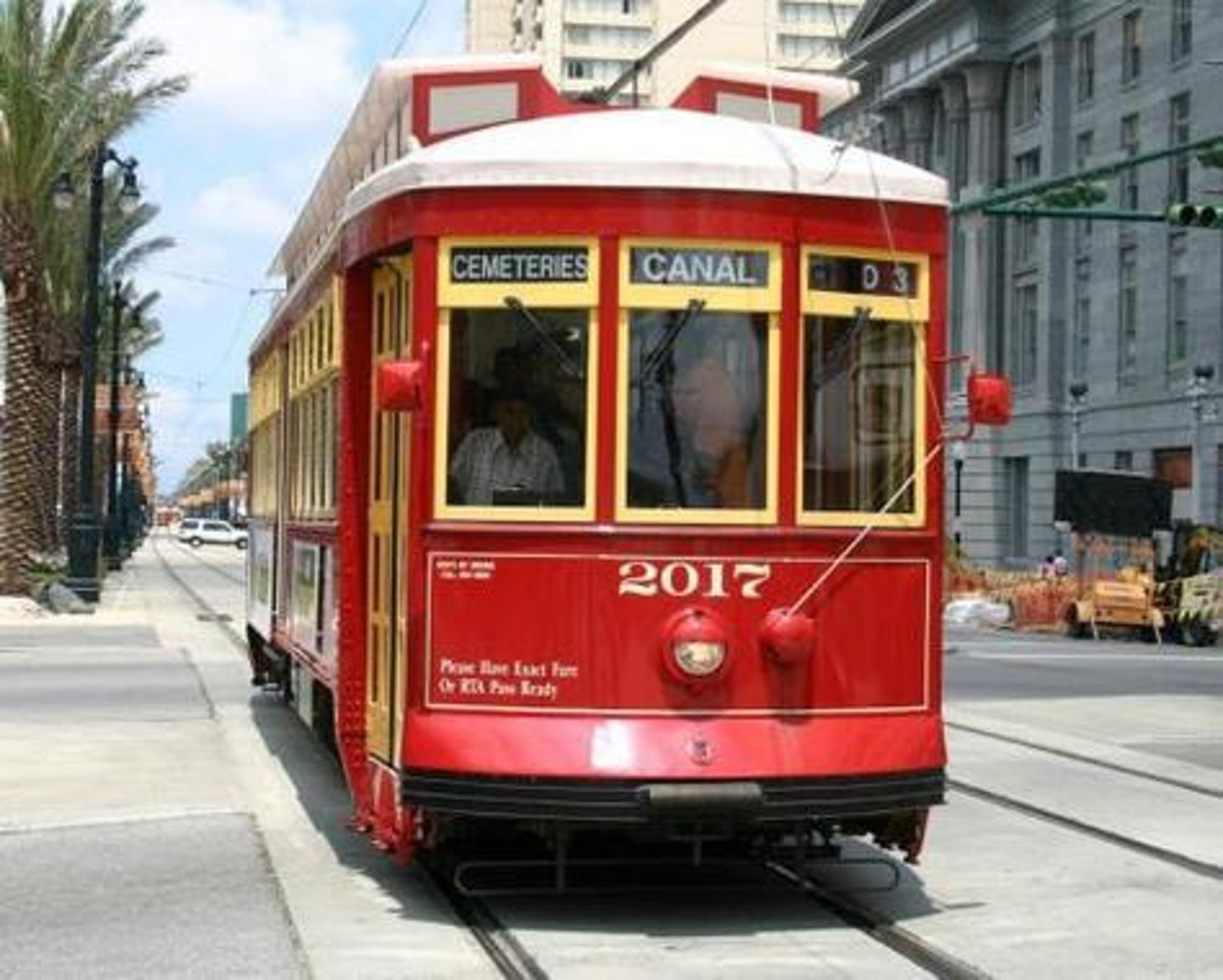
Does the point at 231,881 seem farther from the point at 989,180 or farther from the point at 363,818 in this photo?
the point at 989,180

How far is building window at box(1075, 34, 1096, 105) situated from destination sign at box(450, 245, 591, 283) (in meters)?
53.4

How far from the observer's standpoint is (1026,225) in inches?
2464

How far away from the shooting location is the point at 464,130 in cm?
851

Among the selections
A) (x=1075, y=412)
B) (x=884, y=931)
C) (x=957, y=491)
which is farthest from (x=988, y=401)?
(x=957, y=491)

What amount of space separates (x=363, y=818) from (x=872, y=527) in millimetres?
2585

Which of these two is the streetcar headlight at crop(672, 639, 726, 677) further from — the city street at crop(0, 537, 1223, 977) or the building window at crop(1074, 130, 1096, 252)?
the building window at crop(1074, 130, 1096, 252)

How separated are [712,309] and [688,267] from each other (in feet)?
0.63

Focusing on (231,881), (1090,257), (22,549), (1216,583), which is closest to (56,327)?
(22,549)

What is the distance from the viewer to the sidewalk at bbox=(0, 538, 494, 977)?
7.18 m

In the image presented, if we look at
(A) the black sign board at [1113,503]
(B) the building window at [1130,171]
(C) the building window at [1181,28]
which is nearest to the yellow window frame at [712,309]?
(A) the black sign board at [1113,503]

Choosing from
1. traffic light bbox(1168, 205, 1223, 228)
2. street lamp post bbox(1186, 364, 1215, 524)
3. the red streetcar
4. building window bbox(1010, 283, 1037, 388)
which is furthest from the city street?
building window bbox(1010, 283, 1037, 388)

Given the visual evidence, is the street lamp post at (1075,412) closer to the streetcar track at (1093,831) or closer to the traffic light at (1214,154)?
the traffic light at (1214,154)

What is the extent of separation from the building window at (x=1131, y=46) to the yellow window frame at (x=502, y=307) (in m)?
51.1

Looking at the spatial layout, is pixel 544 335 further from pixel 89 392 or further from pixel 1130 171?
pixel 1130 171
